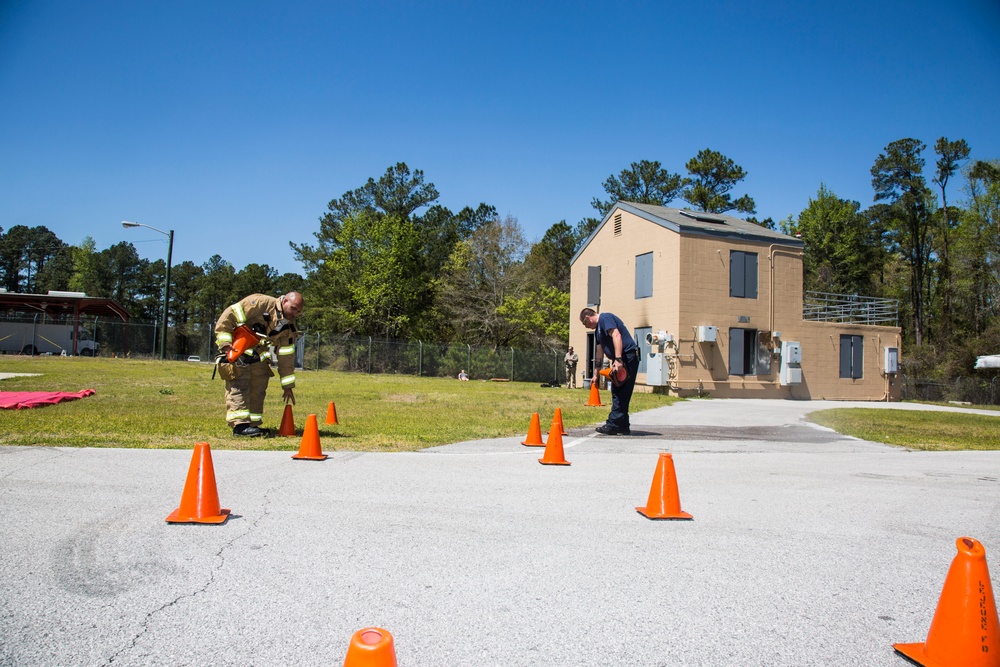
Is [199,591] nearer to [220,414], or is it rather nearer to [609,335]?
[609,335]

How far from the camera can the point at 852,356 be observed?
2991cm

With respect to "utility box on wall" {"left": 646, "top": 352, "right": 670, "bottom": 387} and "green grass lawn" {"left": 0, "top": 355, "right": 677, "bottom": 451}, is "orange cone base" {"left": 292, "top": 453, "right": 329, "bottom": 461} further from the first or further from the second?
"utility box on wall" {"left": 646, "top": 352, "right": 670, "bottom": 387}

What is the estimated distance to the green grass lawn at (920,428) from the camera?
494 inches

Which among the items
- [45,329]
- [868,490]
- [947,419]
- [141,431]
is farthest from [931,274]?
[45,329]

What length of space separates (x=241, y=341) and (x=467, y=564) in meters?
6.25

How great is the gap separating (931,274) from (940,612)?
190 feet

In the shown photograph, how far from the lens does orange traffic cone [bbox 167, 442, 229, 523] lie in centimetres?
510

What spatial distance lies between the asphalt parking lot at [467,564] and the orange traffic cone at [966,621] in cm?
21

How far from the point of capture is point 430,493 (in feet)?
21.2

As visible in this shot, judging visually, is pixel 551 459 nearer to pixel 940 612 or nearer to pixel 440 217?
pixel 940 612

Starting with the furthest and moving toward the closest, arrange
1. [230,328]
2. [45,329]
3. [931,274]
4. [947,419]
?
[931,274], [45,329], [947,419], [230,328]

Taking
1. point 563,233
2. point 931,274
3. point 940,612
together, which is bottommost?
point 940,612

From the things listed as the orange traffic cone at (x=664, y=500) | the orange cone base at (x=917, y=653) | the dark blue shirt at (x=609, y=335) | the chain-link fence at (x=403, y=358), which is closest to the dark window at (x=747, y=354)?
the chain-link fence at (x=403, y=358)

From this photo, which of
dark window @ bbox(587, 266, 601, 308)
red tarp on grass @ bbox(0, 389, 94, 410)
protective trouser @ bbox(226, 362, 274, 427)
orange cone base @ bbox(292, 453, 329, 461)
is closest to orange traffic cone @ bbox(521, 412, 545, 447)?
orange cone base @ bbox(292, 453, 329, 461)
